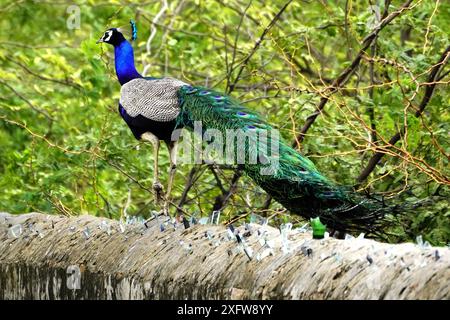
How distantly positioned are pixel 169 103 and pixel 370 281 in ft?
7.96

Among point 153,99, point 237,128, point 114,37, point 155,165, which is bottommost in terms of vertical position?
point 155,165

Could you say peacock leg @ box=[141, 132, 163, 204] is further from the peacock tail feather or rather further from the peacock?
the peacock tail feather

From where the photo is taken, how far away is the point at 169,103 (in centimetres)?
548

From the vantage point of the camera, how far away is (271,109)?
7.46 metres

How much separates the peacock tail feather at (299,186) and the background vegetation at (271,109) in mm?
331

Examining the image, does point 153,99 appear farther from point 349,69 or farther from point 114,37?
point 349,69

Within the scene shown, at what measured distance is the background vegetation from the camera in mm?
5766

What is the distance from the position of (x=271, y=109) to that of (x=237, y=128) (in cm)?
246

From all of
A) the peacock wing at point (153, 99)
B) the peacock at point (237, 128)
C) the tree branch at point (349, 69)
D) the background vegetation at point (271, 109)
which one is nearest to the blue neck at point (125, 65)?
the peacock at point (237, 128)

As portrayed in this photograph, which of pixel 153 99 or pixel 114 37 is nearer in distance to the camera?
pixel 153 99

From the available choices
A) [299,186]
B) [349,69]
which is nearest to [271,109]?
[349,69]

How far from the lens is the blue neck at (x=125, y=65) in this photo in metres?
6.05

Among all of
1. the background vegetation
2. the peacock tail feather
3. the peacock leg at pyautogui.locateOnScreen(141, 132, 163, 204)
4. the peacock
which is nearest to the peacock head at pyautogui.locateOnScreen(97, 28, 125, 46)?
the peacock

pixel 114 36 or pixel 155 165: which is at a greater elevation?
pixel 114 36
